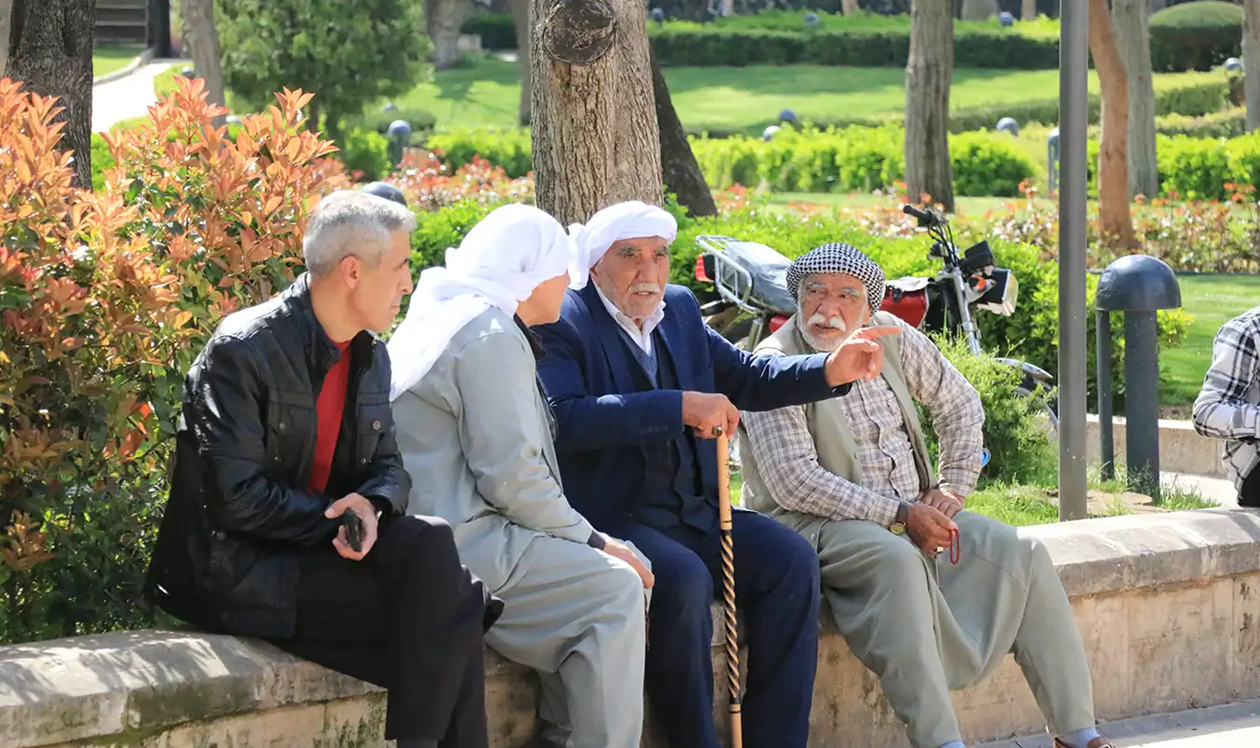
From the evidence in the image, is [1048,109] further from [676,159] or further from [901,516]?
[901,516]

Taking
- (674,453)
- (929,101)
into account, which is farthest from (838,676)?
(929,101)

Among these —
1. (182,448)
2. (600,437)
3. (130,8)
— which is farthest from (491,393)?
(130,8)

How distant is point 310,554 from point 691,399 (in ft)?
3.51

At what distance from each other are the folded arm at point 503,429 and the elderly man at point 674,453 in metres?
0.35

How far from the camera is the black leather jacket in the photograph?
3.53 m

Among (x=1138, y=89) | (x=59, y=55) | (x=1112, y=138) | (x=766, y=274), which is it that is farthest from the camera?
(x=1138, y=89)

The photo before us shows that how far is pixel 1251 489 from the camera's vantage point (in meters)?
5.67

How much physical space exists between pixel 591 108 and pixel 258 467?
117 inches

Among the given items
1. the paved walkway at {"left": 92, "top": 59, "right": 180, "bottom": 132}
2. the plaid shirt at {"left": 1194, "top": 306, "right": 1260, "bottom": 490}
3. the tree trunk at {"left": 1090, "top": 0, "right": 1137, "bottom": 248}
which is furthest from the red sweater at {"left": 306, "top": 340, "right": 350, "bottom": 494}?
the paved walkway at {"left": 92, "top": 59, "right": 180, "bottom": 132}

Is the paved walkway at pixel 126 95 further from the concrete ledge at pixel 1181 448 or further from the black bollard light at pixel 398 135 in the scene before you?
the concrete ledge at pixel 1181 448

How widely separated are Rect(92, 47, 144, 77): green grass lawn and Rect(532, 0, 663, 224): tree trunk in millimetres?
35143

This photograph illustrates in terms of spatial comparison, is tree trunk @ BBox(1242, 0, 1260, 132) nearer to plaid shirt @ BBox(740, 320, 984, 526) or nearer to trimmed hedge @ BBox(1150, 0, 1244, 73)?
trimmed hedge @ BBox(1150, 0, 1244, 73)

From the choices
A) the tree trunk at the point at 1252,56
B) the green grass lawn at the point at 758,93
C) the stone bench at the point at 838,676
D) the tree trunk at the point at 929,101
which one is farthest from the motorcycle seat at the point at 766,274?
the green grass lawn at the point at 758,93

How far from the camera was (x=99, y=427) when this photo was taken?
13.1 feet
